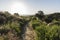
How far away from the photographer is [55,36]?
10578mm

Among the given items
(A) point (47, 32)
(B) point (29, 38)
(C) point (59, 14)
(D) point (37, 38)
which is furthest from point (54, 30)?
(C) point (59, 14)

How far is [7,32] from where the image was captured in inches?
470

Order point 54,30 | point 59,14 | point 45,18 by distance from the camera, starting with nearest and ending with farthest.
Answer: point 54,30
point 45,18
point 59,14

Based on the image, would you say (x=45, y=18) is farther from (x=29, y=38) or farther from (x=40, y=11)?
(x=29, y=38)

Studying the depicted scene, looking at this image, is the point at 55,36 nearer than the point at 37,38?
Yes

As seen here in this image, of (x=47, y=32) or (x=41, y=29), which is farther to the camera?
(x=41, y=29)

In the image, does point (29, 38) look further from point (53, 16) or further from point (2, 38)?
point (53, 16)

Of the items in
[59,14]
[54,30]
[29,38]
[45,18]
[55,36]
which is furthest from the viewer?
[59,14]

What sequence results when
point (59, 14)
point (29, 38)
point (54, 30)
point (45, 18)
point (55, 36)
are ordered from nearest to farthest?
point (55, 36) → point (54, 30) → point (29, 38) → point (45, 18) → point (59, 14)

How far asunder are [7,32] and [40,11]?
13.7 m

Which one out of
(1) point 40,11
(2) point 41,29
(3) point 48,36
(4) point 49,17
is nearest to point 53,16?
(4) point 49,17

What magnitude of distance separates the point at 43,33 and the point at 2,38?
284 cm

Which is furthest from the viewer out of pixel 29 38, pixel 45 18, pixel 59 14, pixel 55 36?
pixel 59 14

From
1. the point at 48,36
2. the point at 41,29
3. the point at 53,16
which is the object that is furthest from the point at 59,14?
the point at 48,36
